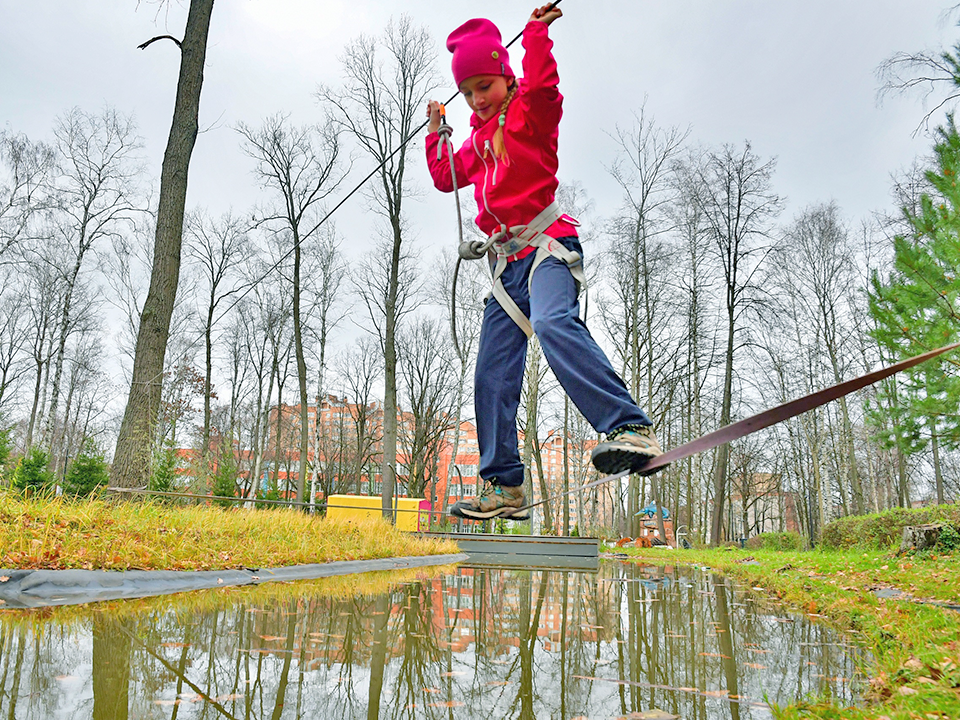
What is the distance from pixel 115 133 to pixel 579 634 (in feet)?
77.1

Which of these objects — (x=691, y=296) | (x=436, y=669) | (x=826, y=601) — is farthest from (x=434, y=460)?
(x=436, y=669)

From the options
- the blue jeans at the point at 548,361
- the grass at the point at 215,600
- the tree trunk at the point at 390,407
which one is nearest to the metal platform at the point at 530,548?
the tree trunk at the point at 390,407

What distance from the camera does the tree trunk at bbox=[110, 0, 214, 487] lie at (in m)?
6.59

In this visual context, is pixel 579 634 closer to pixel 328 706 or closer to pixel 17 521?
pixel 328 706

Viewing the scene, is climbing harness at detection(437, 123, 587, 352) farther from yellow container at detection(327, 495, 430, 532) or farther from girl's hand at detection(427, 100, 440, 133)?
yellow container at detection(327, 495, 430, 532)

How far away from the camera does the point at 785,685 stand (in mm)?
2205

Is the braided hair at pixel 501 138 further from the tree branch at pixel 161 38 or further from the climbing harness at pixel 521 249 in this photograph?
the tree branch at pixel 161 38

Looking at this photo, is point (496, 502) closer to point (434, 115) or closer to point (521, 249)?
point (521, 249)

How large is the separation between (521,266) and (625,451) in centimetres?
94

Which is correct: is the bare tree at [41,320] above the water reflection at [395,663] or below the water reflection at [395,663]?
above

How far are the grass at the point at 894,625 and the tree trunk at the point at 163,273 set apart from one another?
21.4 ft

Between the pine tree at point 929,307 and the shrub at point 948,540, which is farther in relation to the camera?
the shrub at point 948,540

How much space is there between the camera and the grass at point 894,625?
1.86 metres

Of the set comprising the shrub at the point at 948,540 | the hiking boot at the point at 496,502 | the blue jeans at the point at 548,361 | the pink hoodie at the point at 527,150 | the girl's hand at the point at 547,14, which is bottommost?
the shrub at the point at 948,540
